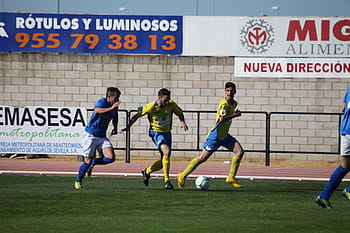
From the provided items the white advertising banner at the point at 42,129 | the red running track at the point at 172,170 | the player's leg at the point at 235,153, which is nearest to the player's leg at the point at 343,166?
the player's leg at the point at 235,153

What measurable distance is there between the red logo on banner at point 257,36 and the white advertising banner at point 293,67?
1.21 ft

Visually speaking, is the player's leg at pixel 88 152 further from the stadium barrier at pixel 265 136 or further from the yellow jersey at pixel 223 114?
the stadium barrier at pixel 265 136

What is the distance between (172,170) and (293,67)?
6.70 metres

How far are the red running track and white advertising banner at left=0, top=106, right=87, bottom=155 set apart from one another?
0.48m

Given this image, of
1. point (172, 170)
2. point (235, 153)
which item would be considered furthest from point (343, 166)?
point (172, 170)

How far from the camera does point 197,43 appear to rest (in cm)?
2473

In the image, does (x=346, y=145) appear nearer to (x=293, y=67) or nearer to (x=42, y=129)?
(x=42, y=129)

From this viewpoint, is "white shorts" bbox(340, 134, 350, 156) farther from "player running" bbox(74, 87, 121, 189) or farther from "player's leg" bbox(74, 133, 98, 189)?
"player's leg" bbox(74, 133, 98, 189)

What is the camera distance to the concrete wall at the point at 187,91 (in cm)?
2423

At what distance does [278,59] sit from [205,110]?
294cm

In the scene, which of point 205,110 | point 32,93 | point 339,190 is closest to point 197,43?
point 205,110

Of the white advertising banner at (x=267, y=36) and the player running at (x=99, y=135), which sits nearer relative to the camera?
the player running at (x=99, y=135)

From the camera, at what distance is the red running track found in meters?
18.2

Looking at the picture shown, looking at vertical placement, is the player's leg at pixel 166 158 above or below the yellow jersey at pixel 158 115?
below
